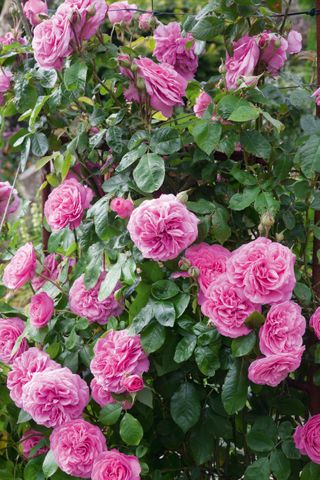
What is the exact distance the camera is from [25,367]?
1650 millimetres

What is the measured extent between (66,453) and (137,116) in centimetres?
70

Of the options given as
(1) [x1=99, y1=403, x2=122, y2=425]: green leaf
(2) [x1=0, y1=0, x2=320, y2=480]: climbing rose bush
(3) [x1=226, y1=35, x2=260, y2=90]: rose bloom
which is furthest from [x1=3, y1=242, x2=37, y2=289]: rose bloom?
(3) [x1=226, y1=35, x2=260, y2=90]: rose bloom

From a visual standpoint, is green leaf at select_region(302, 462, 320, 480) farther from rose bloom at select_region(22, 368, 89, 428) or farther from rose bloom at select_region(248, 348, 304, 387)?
rose bloom at select_region(22, 368, 89, 428)

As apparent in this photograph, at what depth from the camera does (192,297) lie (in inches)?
58.2

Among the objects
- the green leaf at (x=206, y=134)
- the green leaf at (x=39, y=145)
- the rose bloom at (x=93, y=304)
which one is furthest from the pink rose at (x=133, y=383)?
the green leaf at (x=39, y=145)

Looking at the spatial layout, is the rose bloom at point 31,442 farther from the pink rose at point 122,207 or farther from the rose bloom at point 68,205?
the pink rose at point 122,207

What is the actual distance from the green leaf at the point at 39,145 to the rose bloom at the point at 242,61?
44 cm

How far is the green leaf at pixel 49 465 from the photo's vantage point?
159cm

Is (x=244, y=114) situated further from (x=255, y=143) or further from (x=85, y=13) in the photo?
(x=85, y=13)

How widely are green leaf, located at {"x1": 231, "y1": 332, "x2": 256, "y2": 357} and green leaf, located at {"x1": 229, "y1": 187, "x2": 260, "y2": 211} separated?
0.26 metres

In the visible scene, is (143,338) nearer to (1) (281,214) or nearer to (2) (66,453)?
(2) (66,453)

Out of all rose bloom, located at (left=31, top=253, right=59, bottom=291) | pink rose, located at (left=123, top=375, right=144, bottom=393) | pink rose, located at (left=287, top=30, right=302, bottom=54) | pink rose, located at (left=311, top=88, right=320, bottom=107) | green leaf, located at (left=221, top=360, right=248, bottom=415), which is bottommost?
rose bloom, located at (left=31, top=253, right=59, bottom=291)

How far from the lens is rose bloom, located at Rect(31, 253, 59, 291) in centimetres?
182

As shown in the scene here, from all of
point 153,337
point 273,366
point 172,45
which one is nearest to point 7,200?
point 172,45
